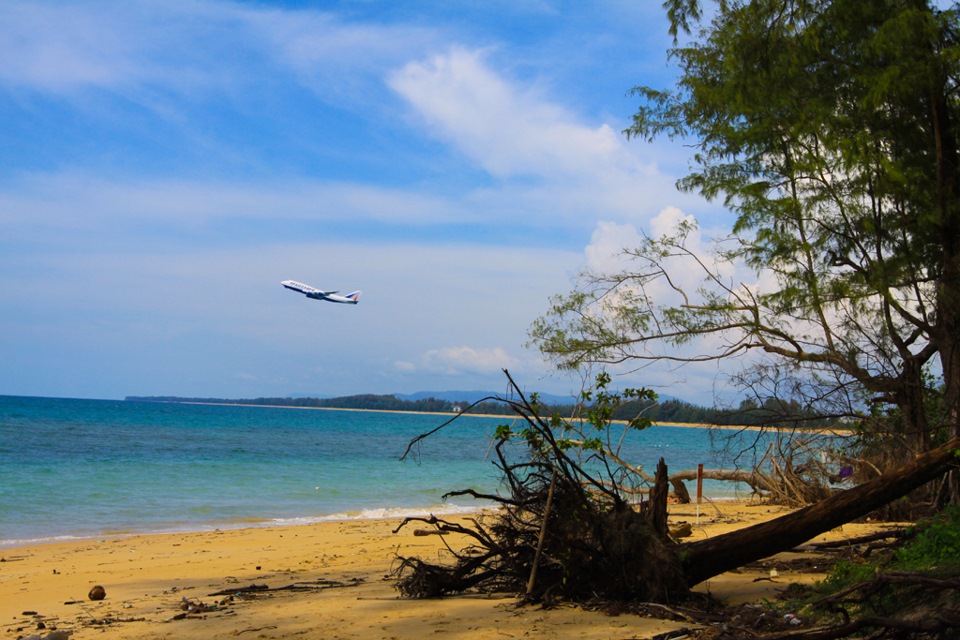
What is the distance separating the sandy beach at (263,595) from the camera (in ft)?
19.9

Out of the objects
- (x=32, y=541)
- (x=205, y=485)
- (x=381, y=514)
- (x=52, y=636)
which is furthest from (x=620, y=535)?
(x=205, y=485)

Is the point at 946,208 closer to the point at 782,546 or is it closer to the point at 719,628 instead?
the point at 782,546

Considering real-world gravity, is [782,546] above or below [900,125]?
below

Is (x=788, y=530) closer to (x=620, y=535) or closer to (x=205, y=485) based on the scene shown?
(x=620, y=535)

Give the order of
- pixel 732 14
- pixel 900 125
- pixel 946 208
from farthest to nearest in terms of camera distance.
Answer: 1. pixel 732 14
2. pixel 900 125
3. pixel 946 208

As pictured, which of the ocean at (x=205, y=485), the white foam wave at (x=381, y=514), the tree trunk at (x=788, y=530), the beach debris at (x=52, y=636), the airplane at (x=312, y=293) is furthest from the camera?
the airplane at (x=312, y=293)

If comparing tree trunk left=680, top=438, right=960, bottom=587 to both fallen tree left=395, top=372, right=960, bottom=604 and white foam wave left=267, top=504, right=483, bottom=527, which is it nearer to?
fallen tree left=395, top=372, right=960, bottom=604

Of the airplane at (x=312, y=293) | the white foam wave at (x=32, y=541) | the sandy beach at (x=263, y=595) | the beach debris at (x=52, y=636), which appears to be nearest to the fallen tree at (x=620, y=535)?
the sandy beach at (x=263, y=595)

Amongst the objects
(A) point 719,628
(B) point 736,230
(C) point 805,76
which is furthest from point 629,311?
(A) point 719,628

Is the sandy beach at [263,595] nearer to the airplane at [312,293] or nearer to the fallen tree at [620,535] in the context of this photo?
the fallen tree at [620,535]

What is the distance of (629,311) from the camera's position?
34.6ft

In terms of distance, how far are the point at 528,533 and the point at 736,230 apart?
17.0 feet

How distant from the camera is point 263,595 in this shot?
7840 millimetres

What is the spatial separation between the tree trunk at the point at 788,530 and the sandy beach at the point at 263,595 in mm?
581
